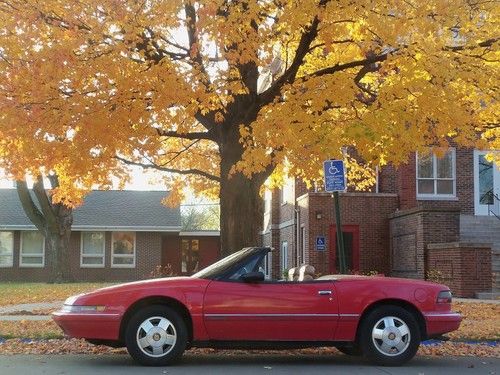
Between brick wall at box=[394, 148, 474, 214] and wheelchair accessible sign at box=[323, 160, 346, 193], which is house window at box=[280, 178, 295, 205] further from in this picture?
wheelchair accessible sign at box=[323, 160, 346, 193]

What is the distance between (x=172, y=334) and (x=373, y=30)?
18.5 ft

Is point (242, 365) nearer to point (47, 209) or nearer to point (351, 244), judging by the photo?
point (351, 244)

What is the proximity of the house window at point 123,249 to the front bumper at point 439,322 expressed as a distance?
1127 inches

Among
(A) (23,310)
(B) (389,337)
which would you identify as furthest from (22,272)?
(B) (389,337)

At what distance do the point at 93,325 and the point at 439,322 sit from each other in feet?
13.7

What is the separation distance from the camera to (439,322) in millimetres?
8477

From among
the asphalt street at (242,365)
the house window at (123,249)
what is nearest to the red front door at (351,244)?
the asphalt street at (242,365)

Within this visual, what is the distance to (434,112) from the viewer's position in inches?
421

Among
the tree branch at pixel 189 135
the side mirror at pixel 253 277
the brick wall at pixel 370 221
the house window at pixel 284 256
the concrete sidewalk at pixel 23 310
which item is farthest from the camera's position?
the house window at pixel 284 256

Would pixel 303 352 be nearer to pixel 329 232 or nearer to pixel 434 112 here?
pixel 434 112

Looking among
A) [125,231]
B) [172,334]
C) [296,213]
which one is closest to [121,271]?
[125,231]

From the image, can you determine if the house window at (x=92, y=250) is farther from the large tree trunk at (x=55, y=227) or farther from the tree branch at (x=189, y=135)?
the tree branch at (x=189, y=135)

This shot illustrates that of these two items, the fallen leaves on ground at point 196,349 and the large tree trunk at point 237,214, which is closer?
the fallen leaves on ground at point 196,349

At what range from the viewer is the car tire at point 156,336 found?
8070mm
